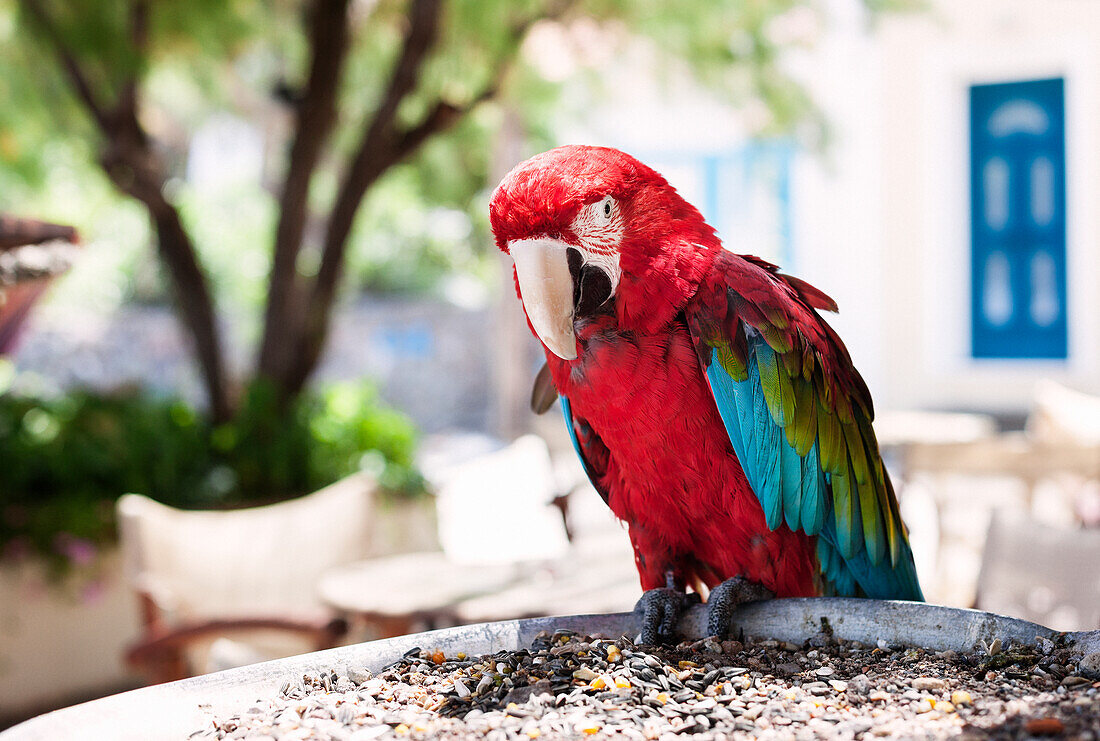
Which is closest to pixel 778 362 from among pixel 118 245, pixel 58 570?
pixel 58 570

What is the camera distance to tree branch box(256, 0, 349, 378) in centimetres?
315

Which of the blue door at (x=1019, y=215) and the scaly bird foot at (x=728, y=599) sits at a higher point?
the blue door at (x=1019, y=215)

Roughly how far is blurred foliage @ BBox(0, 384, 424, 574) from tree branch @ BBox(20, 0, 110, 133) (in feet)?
3.46

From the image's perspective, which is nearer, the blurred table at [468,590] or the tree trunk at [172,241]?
the blurred table at [468,590]

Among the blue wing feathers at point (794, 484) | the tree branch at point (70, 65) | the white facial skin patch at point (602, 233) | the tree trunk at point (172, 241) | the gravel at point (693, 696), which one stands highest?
the tree branch at point (70, 65)

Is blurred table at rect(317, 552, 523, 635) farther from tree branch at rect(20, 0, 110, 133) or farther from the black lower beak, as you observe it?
tree branch at rect(20, 0, 110, 133)

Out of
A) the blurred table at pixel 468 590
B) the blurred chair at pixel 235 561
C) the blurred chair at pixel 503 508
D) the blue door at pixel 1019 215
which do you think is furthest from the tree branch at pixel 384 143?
the blue door at pixel 1019 215

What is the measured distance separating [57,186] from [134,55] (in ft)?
18.8

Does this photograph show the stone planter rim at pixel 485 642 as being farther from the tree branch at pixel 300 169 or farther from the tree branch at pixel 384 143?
the tree branch at pixel 300 169

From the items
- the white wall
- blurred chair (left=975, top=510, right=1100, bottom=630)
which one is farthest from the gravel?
the white wall

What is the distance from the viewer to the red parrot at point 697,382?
833mm

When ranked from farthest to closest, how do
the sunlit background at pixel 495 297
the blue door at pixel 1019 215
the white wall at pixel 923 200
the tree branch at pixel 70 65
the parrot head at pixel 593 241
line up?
1. the blue door at pixel 1019 215
2. the white wall at pixel 923 200
3. the tree branch at pixel 70 65
4. the sunlit background at pixel 495 297
5. the parrot head at pixel 593 241

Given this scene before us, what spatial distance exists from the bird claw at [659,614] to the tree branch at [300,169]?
8.99ft

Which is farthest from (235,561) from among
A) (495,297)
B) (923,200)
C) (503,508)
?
(923,200)
